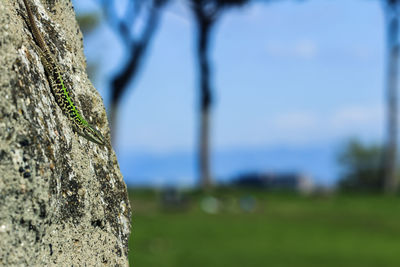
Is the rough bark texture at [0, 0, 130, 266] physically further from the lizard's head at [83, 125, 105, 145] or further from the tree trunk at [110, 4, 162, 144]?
the tree trunk at [110, 4, 162, 144]

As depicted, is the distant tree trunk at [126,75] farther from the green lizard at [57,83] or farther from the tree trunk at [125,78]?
the green lizard at [57,83]

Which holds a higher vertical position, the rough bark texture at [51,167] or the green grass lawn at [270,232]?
the rough bark texture at [51,167]

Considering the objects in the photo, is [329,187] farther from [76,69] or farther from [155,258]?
[76,69]

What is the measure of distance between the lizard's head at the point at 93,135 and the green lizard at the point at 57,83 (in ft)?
0.07

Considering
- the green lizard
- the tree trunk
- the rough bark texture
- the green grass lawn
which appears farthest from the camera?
the tree trunk

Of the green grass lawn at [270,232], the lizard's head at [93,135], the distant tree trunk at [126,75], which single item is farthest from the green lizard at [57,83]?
the distant tree trunk at [126,75]

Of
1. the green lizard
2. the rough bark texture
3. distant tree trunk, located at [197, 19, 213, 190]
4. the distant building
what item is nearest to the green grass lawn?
distant tree trunk, located at [197, 19, 213, 190]

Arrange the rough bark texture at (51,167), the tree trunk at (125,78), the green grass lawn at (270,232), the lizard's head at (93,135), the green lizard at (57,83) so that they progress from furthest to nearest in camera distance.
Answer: the tree trunk at (125,78) < the green grass lawn at (270,232) < the lizard's head at (93,135) < the green lizard at (57,83) < the rough bark texture at (51,167)

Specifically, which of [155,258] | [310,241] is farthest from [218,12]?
[155,258]

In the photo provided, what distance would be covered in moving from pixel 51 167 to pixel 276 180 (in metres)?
37.8

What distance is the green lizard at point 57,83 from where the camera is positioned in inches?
123

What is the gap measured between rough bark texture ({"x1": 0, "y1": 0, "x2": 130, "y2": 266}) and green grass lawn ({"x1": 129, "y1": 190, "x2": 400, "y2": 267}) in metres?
9.67

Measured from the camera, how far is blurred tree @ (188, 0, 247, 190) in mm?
32781

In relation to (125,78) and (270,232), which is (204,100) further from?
(270,232)
